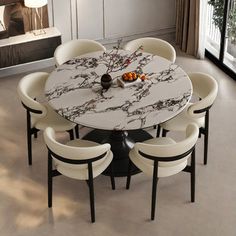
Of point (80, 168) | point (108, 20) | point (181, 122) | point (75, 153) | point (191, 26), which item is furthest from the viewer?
point (108, 20)

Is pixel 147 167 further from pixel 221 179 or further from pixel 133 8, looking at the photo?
pixel 133 8

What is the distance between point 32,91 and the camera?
16.8ft

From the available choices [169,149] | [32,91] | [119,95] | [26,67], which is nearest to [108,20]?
[26,67]

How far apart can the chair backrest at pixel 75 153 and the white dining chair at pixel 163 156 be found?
0.31 metres

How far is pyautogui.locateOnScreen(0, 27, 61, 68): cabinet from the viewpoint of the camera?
628 centimetres

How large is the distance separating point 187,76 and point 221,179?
3.26 ft

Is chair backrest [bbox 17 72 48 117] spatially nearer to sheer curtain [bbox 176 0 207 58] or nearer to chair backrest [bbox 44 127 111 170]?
chair backrest [bbox 44 127 111 170]

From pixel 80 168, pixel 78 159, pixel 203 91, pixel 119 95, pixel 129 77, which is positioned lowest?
pixel 80 168

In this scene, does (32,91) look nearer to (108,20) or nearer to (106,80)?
(106,80)

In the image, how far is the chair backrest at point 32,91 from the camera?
4758mm

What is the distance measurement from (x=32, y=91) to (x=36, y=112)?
381 mm

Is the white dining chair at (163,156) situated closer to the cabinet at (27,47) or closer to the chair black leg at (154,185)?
the chair black leg at (154,185)

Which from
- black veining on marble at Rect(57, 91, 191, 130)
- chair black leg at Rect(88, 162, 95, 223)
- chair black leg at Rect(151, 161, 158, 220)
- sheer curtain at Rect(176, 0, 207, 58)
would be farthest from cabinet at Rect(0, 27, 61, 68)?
chair black leg at Rect(151, 161, 158, 220)

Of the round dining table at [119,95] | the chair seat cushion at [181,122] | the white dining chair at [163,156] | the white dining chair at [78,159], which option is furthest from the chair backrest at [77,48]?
the white dining chair at [163,156]
